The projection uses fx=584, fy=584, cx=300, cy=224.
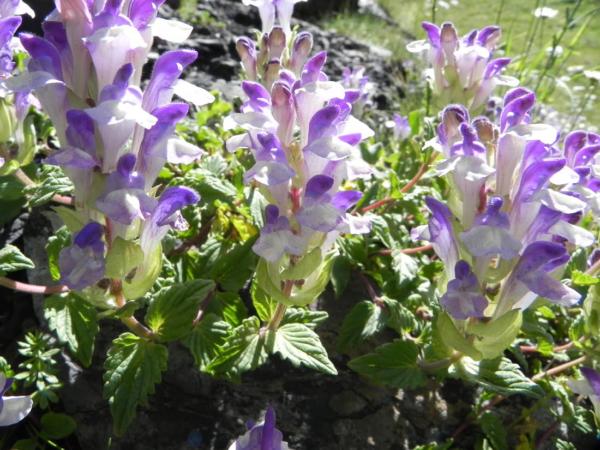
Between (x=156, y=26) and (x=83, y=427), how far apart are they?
1308 millimetres

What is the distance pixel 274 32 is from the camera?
1.92m

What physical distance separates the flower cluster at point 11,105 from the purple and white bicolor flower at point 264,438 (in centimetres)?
107

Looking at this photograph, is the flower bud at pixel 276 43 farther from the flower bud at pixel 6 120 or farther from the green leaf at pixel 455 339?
the green leaf at pixel 455 339

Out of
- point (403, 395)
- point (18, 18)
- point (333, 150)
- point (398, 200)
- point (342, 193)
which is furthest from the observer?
point (398, 200)

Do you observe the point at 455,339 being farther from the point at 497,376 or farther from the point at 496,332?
the point at 497,376

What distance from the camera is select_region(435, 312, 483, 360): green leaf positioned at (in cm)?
150

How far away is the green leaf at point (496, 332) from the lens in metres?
1.45

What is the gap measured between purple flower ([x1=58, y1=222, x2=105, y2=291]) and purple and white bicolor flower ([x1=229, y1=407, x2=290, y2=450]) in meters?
0.54

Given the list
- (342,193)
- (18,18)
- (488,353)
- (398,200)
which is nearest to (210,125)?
(398,200)

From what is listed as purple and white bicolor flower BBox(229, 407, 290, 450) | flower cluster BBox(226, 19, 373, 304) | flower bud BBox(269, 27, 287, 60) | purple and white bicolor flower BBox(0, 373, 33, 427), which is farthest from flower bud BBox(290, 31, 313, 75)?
purple and white bicolor flower BBox(0, 373, 33, 427)

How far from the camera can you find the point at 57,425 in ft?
6.10

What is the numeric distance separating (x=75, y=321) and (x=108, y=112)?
73cm

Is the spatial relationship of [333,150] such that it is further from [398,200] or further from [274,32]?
[398,200]

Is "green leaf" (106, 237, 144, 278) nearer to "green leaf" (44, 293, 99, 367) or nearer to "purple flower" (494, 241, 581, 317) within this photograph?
"green leaf" (44, 293, 99, 367)
